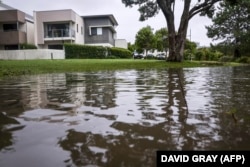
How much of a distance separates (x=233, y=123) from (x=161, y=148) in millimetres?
1266

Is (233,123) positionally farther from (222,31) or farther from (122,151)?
(222,31)

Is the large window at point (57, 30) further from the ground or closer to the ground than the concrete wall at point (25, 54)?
further from the ground

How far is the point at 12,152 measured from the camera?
2.58 metres

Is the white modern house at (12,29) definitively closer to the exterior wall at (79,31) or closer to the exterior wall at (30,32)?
the exterior wall at (30,32)

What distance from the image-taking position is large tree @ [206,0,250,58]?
4259 cm

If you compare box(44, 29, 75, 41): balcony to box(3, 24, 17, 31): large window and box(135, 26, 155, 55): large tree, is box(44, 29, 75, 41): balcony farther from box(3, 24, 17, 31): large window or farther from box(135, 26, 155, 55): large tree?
box(135, 26, 155, 55): large tree

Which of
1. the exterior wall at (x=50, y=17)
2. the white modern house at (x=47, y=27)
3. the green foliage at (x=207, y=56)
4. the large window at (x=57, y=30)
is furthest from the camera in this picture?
the green foliage at (x=207, y=56)

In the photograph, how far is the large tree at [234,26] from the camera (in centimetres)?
4259

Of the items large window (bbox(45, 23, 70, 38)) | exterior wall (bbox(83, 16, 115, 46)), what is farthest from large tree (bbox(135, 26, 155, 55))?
large window (bbox(45, 23, 70, 38))

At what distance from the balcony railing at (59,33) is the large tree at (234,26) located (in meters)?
22.7

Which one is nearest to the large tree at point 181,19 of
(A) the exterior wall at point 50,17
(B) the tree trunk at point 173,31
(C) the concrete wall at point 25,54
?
(B) the tree trunk at point 173,31

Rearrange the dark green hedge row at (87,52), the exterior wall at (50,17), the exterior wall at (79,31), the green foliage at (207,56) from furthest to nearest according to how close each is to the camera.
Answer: the green foliage at (207,56), the exterior wall at (79,31), the exterior wall at (50,17), the dark green hedge row at (87,52)

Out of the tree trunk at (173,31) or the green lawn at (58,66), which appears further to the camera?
the tree trunk at (173,31)

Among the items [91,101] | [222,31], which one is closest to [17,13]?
[222,31]
